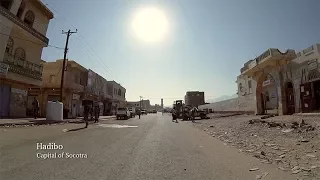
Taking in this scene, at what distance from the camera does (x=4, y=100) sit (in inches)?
1025

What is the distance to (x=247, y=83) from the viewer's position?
158 ft

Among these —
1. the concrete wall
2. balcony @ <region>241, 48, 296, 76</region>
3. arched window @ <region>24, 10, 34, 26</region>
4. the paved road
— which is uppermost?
arched window @ <region>24, 10, 34, 26</region>

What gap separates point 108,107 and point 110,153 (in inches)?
2336

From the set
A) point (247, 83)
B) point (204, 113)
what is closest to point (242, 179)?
point (204, 113)

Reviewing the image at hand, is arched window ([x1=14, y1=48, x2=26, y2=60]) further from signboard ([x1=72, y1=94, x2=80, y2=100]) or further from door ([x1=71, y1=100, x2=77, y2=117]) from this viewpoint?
door ([x1=71, y1=100, x2=77, y2=117])

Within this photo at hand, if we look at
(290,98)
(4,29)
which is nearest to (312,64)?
(290,98)

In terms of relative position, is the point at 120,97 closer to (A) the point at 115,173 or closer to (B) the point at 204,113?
(B) the point at 204,113

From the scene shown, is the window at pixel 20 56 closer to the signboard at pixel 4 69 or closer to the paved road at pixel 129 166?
the signboard at pixel 4 69

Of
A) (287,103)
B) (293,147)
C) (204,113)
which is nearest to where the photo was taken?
(293,147)

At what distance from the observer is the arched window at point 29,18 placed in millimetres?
28828

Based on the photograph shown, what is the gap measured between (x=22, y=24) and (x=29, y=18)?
335 centimetres

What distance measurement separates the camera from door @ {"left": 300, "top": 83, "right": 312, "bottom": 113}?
19531mm

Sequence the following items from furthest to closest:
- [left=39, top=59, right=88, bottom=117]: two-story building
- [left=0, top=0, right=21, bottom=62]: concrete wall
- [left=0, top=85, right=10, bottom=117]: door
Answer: [left=39, top=59, right=88, bottom=117]: two-story building
[left=0, top=85, right=10, bottom=117]: door
[left=0, top=0, right=21, bottom=62]: concrete wall

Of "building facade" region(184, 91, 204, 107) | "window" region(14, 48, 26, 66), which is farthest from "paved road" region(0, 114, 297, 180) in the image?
"building facade" region(184, 91, 204, 107)
